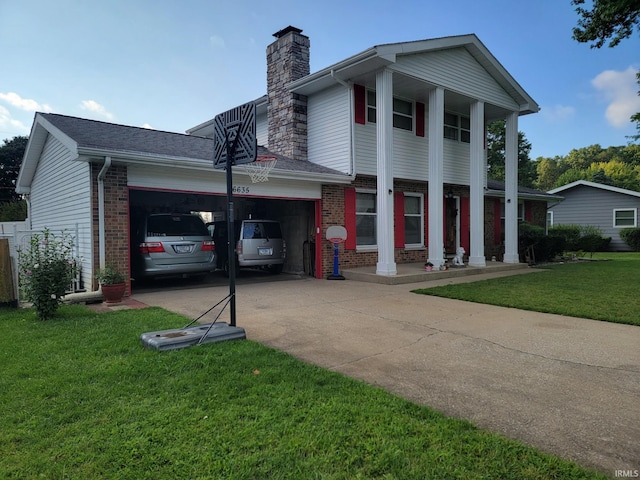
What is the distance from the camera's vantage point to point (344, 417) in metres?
2.78

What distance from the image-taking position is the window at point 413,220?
13617 millimetres

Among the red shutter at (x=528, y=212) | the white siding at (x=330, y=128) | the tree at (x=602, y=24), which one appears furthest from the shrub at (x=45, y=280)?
the red shutter at (x=528, y=212)

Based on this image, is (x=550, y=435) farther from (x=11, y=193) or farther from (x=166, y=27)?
(x=11, y=193)

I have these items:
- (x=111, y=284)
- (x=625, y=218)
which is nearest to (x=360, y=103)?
(x=111, y=284)

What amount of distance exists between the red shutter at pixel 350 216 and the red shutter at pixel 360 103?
207 cm

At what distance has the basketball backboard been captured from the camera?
4.77 metres

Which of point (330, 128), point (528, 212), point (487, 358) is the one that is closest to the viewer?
point (487, 358)

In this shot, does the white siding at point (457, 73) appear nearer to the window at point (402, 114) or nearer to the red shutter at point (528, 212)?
the window at point (402, 114)

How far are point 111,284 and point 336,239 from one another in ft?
18.4

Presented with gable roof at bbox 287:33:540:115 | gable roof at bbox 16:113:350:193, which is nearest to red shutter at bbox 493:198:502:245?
gable roof at bbox 287:33:540:115

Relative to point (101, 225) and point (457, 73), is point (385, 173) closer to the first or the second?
point (457, 73)

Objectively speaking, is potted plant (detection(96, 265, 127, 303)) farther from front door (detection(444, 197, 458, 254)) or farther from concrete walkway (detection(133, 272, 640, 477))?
front door (detection(444, 197, 458, 254))

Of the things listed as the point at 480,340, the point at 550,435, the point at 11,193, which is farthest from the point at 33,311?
the point at 11,193

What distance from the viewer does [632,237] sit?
2306 centimetres
